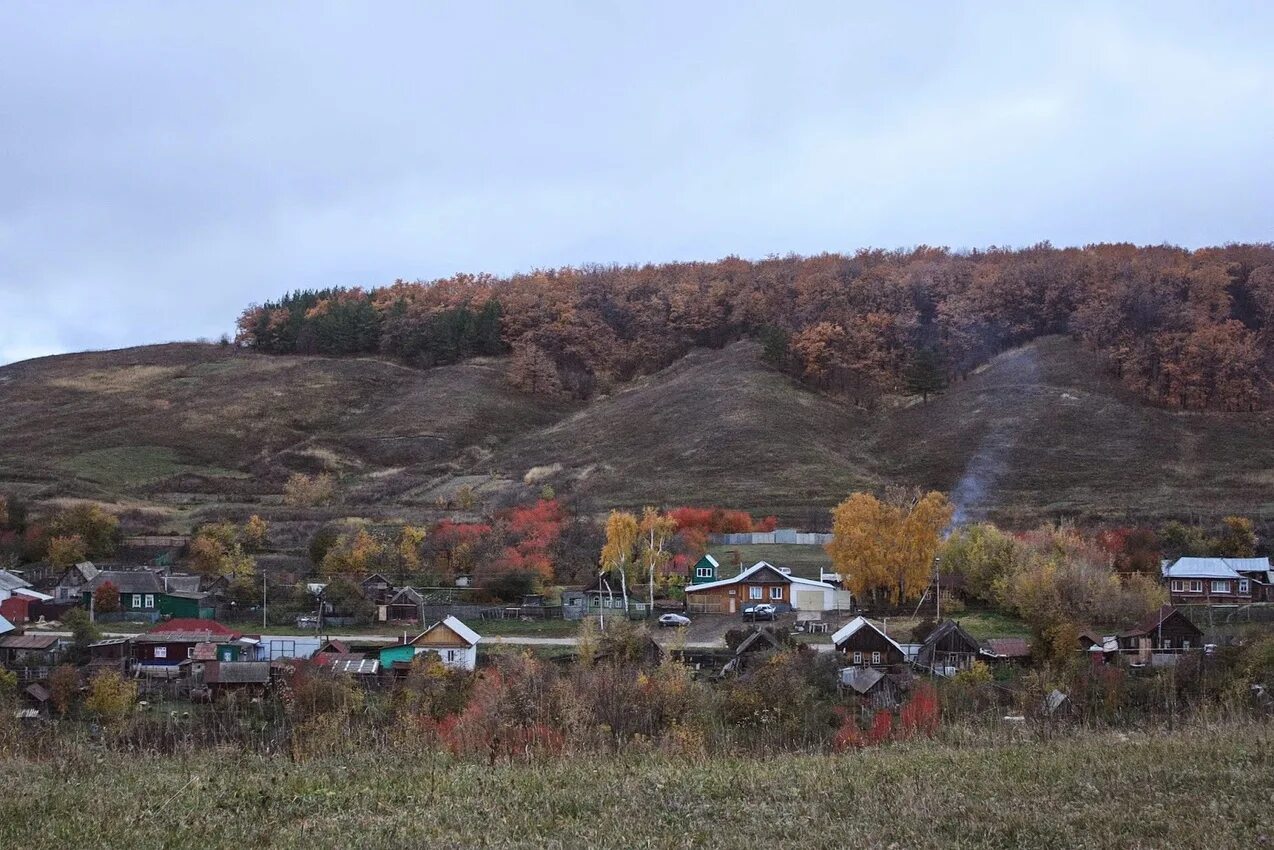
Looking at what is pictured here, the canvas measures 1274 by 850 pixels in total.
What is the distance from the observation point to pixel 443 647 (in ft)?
110

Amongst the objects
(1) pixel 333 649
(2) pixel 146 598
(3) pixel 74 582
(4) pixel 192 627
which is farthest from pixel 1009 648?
(3) pixel 74 582

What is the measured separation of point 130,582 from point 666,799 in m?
42.1

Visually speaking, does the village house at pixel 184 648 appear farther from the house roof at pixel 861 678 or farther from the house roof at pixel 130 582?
the house roof at pixel 861 678

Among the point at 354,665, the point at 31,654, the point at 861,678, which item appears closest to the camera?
the point at 861,678

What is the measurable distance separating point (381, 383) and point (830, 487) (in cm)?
5584

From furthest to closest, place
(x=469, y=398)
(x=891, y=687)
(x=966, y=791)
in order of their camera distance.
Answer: (x=469, y=398) → (x=891, y=687) → (x=966, y=791)

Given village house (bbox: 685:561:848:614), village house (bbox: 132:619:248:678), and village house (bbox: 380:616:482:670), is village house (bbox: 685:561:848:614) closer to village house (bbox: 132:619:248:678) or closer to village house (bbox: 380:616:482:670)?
village house (bbox: 380:616:482:670)

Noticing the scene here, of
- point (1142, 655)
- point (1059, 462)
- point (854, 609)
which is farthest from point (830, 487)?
point (1142, 655)

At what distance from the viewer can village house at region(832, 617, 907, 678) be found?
31.8 metres

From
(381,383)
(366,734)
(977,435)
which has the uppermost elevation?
(381,383)

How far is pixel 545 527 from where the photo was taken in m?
54.8

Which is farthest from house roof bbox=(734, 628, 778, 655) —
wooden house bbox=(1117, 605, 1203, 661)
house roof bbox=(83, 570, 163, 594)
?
house roof bbox=(83, 570, 163, 594)

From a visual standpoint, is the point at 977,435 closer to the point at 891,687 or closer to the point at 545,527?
the point at 545,527

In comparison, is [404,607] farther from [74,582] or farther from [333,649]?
[74,582]
